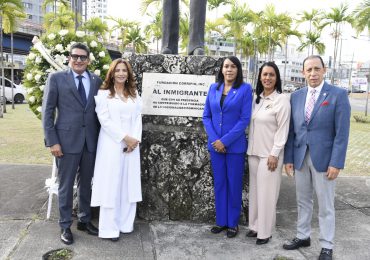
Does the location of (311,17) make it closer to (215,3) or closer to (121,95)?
(215,3)

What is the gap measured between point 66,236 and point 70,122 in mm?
1019

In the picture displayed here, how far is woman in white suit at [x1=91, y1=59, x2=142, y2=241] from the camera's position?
353 cm

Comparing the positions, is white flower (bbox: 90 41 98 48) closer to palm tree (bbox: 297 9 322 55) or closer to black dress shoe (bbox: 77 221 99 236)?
black dress shoe (bbox: 77 221 99 236)

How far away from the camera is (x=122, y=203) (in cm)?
373

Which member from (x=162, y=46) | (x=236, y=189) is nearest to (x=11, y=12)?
(x=162, y=46)

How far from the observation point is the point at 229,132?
351cm

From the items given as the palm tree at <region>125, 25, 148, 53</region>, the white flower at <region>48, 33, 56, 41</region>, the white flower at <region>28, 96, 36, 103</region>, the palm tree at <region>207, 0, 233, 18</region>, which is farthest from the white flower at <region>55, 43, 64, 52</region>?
the palm tree at <region>125, 25, 148, 53</region>

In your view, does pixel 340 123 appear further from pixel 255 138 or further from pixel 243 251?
pixel 243 251

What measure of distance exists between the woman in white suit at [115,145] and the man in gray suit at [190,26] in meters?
0.98

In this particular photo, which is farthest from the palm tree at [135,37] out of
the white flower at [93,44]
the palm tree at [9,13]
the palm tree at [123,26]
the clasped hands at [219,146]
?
the clasped hands at [219,146]

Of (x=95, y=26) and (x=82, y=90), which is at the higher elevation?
(x=95, y=26)

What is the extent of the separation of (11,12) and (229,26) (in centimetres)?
1594

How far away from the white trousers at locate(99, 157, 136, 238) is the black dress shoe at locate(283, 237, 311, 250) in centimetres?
147

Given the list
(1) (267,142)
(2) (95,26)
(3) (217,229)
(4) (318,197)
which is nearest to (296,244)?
(4) (318,197)
